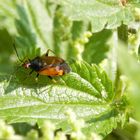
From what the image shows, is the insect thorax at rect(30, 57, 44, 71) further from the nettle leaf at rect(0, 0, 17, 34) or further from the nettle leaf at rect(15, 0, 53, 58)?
the nettle leaf at rect(0, 0, 17, 34)

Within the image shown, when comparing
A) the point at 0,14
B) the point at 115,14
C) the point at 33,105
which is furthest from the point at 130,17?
the point at 0,14

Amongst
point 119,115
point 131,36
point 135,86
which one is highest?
point 135,86

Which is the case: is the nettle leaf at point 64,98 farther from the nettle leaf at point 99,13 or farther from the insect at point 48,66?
the nettle leaf at point 99,13

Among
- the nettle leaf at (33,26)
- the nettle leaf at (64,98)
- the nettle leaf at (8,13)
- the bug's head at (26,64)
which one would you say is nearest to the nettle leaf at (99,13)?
the nettle leaf at (64,98)

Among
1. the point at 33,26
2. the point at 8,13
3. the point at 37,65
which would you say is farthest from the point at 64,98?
the point at 8,13

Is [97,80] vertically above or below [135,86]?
below

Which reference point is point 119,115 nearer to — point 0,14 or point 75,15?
point 75,15

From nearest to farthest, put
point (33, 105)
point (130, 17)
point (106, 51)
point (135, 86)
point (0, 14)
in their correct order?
point (135, 86), point (33, 105), point (130, 17), point (106, 51), point (0, 14)
